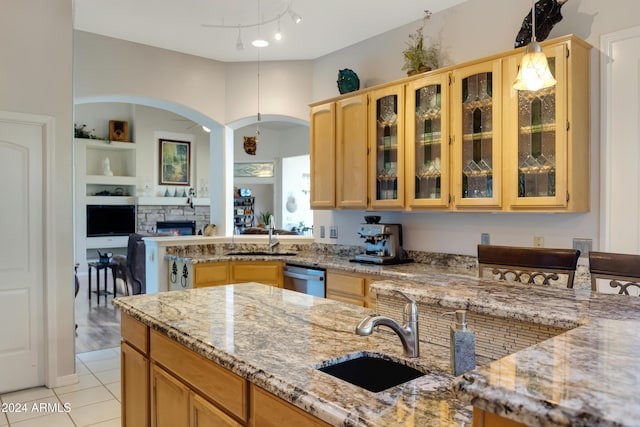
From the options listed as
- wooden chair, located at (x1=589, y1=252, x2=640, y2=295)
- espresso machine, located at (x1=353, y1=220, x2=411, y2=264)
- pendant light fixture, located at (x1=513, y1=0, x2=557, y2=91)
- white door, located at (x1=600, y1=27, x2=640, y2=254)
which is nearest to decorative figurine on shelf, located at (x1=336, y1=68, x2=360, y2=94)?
espresso machine, located at (x1=353, y1=220, x2=411, y2=264)

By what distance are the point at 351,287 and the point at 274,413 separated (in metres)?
2.49

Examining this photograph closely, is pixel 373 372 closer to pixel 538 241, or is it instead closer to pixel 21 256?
pixel 538 241

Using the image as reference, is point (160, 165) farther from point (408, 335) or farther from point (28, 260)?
point (408, 335)

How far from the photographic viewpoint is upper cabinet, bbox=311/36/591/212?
2760 mm

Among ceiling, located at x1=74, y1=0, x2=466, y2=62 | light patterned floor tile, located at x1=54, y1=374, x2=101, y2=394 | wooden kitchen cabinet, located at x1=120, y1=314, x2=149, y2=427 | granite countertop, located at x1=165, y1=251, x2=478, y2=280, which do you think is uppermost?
ceiling, located at x1=74, y1=0, x2=466, y2=62

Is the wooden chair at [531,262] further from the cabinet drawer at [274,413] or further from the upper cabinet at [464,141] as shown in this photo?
the cabinet drawer at [274,413]

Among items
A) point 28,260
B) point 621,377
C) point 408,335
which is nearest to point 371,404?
point 408,335

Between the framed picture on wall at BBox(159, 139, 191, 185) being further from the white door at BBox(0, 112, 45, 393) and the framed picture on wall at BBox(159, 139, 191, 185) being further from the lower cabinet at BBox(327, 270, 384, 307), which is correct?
the lower cabinet at BBox(327, 270, 384, 307)

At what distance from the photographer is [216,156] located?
5.32 meters

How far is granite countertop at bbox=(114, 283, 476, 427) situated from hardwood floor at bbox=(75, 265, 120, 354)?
109 inches

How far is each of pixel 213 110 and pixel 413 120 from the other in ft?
8.23

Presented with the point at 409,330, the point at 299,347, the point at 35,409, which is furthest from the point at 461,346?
the point at 35,409

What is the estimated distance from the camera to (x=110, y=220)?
1000 cm

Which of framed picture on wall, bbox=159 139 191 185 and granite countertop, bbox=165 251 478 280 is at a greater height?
framed picture on wall, bbox=159 139 191 185
